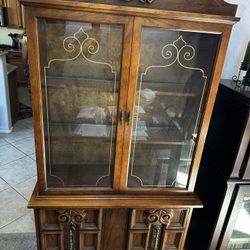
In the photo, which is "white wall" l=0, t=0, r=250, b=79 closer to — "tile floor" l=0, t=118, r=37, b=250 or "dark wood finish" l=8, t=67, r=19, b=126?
"tile floor" l=0, t=118, r=37, b=250

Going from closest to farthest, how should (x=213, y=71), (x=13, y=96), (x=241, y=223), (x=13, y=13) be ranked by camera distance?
(x=213, y=71) < (x=241, y=223) < (x=13, y=96) < (x=13, y=13)

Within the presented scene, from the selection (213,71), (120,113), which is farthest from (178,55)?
(120,113)

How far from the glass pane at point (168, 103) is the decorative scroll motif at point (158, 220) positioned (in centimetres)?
14

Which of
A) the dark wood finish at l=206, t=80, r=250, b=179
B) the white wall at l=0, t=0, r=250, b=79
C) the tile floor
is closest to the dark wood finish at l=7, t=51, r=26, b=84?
the tile floor

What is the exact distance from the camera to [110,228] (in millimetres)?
1313

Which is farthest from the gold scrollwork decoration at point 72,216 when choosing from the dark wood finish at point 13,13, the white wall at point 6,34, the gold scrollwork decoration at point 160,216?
the white wall at point 6,34

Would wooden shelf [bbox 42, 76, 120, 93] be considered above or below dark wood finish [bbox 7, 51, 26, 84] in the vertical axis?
above

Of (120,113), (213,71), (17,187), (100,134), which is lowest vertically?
(17,187)

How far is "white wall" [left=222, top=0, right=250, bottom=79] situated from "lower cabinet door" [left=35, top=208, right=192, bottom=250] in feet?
3.08

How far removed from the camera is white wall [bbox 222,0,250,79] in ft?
4.61

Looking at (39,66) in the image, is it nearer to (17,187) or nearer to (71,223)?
(71,223)

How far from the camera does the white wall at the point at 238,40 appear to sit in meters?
1.41

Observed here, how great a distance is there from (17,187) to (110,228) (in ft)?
4.22

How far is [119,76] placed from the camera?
1.03 m
